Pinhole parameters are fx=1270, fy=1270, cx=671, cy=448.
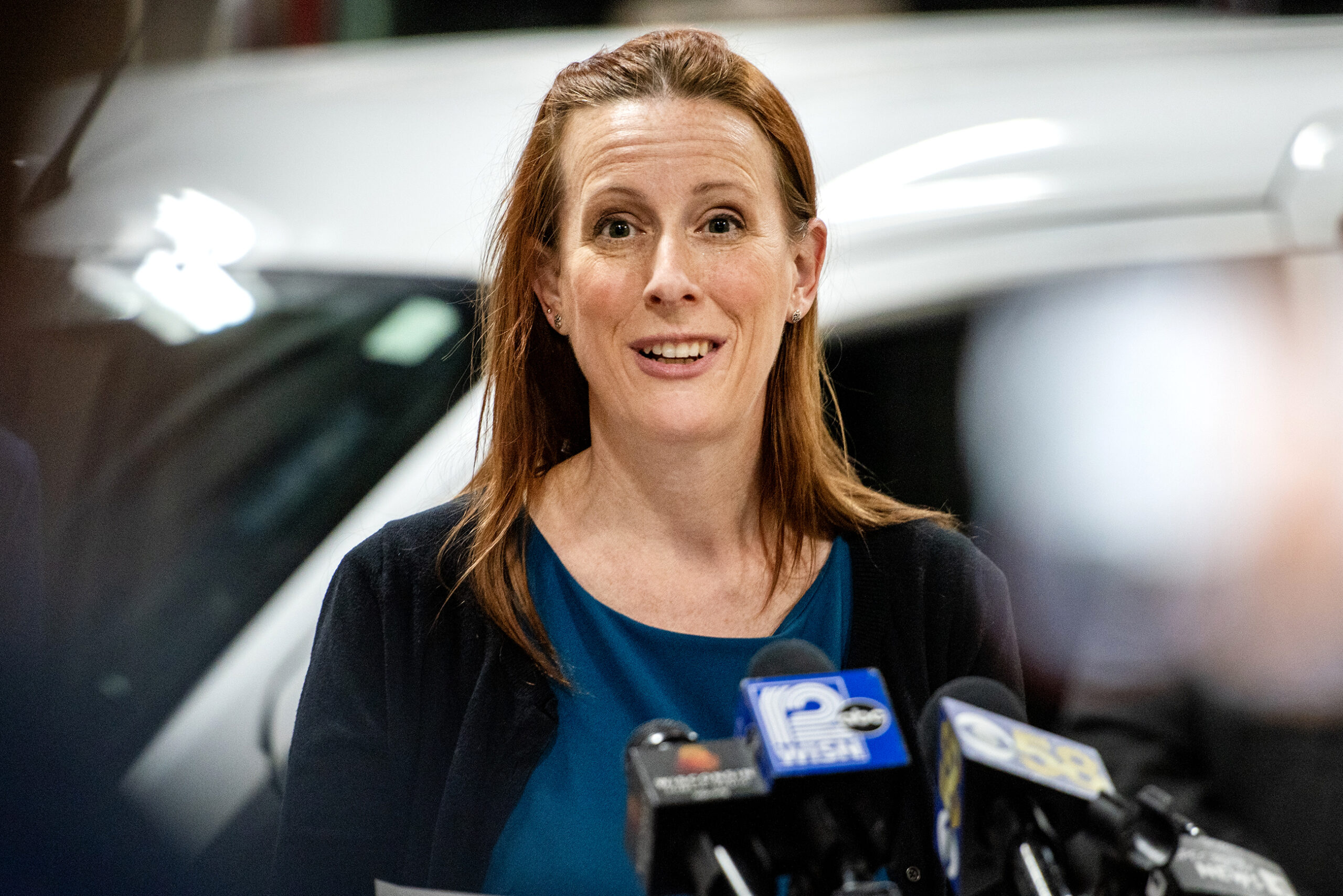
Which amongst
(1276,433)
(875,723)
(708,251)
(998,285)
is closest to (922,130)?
(998,285)

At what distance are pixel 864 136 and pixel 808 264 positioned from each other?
0.82 feet

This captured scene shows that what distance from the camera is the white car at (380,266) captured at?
1.49 meters

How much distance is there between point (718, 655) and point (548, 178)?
55 cm

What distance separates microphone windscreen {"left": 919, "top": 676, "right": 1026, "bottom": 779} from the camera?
1.15 meters

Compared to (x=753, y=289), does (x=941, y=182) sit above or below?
above

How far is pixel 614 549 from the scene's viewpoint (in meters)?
1.44

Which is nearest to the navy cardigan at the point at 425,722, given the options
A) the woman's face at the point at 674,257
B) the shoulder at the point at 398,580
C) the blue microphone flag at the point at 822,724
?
the shoulder at the point at 398,580

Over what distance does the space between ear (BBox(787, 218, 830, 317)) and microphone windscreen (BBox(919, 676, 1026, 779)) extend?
44 cm

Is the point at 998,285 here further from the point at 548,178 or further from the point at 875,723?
the point at 875,723

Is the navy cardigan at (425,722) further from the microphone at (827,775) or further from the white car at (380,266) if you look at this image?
the microphone at (827,775)

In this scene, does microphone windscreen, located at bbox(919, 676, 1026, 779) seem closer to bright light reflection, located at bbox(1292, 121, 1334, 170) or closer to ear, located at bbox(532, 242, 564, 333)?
ear, located at bbox(532, 242, 564, 333)

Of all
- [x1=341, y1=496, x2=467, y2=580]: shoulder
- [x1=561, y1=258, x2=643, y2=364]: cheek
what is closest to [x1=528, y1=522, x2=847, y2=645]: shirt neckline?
[x1=341, y1=496, x2=467, y2=580]: shoulder

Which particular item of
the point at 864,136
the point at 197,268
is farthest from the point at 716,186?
the point at 197,268

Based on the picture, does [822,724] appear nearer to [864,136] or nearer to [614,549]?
[614,549]
